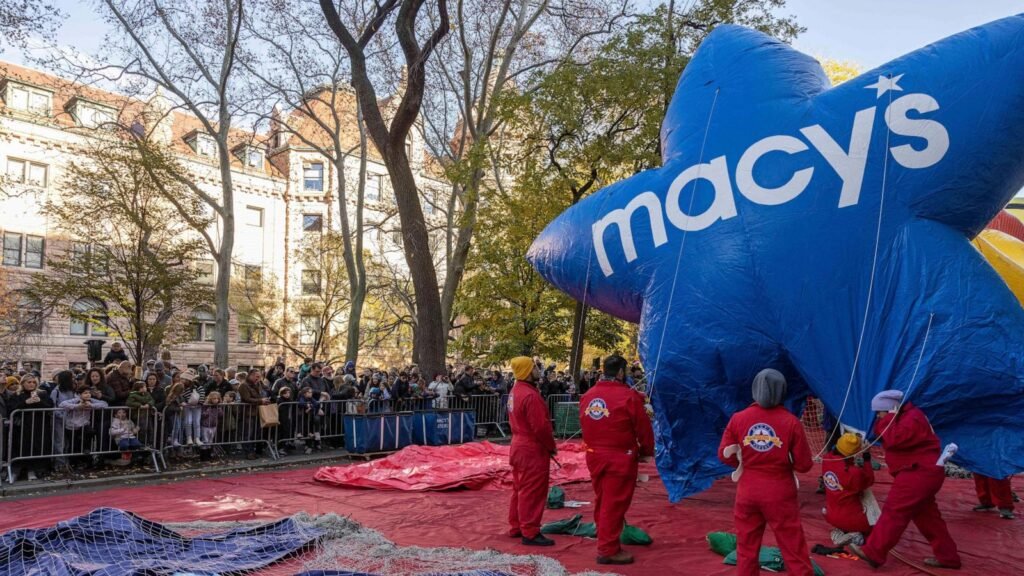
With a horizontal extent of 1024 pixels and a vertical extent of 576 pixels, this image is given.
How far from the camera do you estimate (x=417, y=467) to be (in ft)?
37.5

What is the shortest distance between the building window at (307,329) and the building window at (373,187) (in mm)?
7632

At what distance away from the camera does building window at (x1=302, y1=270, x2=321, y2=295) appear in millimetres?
35875

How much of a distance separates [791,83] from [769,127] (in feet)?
2.20

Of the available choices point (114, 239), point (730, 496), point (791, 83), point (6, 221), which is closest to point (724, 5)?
point (791, 83)

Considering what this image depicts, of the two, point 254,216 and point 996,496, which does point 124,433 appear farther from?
point 254,216

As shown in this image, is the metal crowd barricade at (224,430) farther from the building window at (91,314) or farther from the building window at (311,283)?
the building window at (311,283)

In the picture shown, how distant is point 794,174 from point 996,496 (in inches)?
197

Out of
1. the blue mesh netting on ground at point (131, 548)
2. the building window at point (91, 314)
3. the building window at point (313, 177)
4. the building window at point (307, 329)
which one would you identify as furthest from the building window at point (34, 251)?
the blue mesh netting on ground at point (131, 548)

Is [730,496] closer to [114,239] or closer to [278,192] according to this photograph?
[114,239]

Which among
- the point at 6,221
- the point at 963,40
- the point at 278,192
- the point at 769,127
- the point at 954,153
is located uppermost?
the point at 278,192

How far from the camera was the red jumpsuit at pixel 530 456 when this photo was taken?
23.6 feet

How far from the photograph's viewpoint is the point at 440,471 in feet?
36.7

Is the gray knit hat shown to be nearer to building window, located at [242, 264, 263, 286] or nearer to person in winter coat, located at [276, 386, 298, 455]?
person in winter coat, located at [276, 386, 298, 455]

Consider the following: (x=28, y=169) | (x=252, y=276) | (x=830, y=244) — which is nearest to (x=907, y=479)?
(x=830, y=244)
